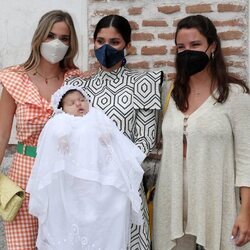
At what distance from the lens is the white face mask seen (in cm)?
347

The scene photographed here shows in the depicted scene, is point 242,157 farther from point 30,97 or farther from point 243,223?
point 30,97

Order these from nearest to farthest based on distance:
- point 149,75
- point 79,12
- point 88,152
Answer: point 88,152
point 149,75
point 79,12

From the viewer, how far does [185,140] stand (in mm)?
3176

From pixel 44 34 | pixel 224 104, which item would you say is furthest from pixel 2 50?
pixel 224 104

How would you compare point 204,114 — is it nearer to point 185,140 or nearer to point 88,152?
point 185,140

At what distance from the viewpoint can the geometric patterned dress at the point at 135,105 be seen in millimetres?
3227

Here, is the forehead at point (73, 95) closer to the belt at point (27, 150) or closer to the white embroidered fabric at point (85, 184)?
the white embroidered fabric at point (85, 184)

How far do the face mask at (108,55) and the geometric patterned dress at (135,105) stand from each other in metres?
0.09

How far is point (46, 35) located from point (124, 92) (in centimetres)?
63

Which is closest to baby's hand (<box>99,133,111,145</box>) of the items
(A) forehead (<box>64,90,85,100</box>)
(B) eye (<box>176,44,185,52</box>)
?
(A) forehead (<box>64,90,85,100</box>)

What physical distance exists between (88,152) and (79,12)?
1.73m

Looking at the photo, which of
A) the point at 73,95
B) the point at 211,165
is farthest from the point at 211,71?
the point at 73,95

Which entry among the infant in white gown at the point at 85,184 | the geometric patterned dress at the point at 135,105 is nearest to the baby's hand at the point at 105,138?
the infant in white gown at the point at 85,184

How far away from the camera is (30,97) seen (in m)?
3.43
